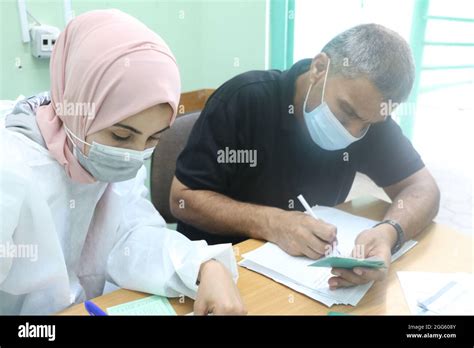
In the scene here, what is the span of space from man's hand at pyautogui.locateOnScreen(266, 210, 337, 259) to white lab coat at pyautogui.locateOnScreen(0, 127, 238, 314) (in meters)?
0.17

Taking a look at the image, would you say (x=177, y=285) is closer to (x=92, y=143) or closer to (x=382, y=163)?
(x=92, y=143)

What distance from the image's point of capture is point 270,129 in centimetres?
123

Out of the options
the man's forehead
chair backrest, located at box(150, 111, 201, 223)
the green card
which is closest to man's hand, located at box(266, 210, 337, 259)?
the green card

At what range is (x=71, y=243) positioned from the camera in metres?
0.86

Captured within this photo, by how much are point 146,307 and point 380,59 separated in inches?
30.2

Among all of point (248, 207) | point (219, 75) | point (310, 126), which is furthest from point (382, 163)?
point (219, 75)

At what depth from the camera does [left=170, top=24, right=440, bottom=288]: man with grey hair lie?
3.31ft

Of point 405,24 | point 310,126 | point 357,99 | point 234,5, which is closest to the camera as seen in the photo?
point 357,99

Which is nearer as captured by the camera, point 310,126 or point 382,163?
point 310,126

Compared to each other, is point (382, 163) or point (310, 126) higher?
point (310, 126)

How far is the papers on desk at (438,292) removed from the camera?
30.4 inches

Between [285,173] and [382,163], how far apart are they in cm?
33

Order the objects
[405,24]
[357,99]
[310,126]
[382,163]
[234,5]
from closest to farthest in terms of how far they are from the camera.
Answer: [357,99]
[310,126]
[382,163]
[405,24]
[234,5]

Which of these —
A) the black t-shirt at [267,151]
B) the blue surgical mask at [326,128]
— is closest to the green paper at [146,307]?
the black t-shirt at [267,151]
